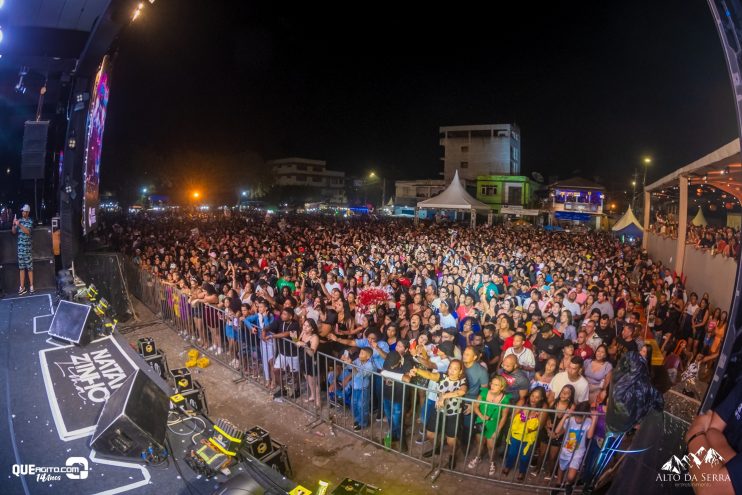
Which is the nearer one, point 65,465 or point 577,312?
point 65,465

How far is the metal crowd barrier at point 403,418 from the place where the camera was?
14.0ft

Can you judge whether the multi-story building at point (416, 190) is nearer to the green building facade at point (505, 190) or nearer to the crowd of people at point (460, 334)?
the green building facade at point (505, 190)

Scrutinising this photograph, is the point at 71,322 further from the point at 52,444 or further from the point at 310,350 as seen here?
the point at 310,350

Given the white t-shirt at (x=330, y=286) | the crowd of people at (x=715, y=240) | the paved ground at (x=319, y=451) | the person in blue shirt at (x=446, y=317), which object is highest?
the crowd of people at (x=715, y=240)

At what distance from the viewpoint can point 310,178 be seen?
76.8 m

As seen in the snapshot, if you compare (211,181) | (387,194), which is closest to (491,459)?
(211,181)

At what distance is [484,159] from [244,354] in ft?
153

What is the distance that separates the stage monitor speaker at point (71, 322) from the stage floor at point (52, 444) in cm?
34

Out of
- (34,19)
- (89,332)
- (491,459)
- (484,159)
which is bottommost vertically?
(491,459)

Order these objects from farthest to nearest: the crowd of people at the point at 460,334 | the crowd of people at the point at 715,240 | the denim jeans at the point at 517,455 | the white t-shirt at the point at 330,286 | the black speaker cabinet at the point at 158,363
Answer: the crowd of people at the point at 715,240
the white t-shirt at the point at 330,286
the black speaker cabinet at the point at 158,363
the crowd of people at the point at 460,334
the denim jeans at the point at 517,455

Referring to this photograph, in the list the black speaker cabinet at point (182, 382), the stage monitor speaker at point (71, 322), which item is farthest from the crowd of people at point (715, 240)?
the stage monitor speaker at point (71, 322)

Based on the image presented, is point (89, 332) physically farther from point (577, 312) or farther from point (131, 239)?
→ point (131, 239)

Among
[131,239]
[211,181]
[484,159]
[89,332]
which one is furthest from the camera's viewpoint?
[484,159]

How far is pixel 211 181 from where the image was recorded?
1576 inches
